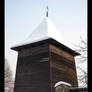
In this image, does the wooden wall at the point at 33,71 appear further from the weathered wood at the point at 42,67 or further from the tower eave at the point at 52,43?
the tower eave at the point at 52,43

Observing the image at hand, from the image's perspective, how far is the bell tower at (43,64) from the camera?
9625 millimetres

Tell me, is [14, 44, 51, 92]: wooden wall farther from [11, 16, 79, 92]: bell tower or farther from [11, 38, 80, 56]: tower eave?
[11, 38, 80, 56]: tower eave

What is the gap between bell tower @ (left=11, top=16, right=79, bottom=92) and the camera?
9625mm

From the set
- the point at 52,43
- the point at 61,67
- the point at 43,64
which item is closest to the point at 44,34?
the point at 52,43

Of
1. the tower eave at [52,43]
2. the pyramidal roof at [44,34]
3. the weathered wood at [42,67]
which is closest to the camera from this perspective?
the weathered wood at [42,67]

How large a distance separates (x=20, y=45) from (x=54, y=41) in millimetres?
3317

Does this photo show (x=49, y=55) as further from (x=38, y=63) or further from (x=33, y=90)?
(x=33, y=90)

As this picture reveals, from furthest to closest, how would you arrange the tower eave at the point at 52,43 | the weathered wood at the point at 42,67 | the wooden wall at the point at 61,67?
1. the tower eave at the point at 52,43
2. the wooden wall at the point at 61,67
3. the weathered wood at the point at 42,67

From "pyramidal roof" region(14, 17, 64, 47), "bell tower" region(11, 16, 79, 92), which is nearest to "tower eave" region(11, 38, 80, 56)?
"bell tower" region(11, 16, 79, 92)

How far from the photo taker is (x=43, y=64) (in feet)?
33.0

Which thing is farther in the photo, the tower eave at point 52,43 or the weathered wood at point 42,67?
the tower eave at point 52,43

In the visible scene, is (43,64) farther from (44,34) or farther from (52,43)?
(44,34)

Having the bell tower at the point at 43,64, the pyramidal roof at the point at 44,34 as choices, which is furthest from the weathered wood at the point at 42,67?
the pyramidal roof at the point at 44,34

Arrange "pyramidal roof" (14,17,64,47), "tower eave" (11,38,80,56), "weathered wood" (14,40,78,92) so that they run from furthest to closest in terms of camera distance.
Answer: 1. "pyramidal roof" (14,17,64,47)
2. "tower eave" (11,38,80,56)
3. "weathered wood" (14,40,78,92)
